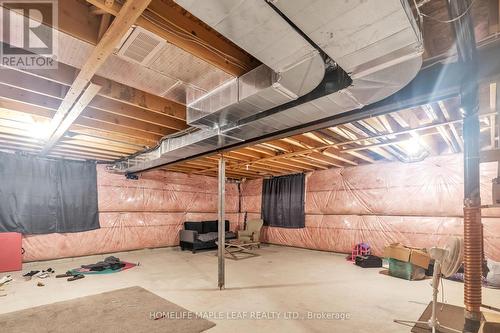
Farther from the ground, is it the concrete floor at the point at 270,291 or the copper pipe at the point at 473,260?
the copper pipe at the point at 473,260

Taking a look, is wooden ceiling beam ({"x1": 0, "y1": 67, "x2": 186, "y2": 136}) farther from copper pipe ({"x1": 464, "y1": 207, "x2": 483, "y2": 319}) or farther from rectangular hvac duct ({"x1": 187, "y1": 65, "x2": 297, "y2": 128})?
copper pipe ({"x1": 464, "y1": 207, "x2": 483, "y2": 319})

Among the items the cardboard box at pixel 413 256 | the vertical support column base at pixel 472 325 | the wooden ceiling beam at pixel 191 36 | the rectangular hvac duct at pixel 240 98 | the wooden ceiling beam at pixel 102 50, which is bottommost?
the cardboard box at pixel 413 256

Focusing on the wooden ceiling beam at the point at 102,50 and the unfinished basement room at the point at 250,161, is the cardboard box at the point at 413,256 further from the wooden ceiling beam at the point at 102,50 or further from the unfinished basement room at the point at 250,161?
the wooden ceiling beam at the point at 102,50

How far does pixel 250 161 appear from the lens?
20.0ft

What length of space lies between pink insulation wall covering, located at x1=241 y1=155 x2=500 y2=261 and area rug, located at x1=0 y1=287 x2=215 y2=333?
4.79m

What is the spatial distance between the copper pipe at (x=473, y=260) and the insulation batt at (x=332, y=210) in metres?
3.90

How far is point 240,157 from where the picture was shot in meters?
5.86

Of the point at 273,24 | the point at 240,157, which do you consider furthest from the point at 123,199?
the point at 273,24

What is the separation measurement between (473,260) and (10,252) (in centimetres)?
675

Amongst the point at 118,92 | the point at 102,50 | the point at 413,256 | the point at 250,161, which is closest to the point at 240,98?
the point at 102,50

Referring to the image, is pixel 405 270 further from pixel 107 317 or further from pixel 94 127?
pixel 94 127

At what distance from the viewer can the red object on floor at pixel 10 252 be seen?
15.7ft

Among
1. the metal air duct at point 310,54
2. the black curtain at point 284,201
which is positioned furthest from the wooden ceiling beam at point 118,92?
the black curtain at point 284,201

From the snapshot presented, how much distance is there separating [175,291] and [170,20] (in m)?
3.45
